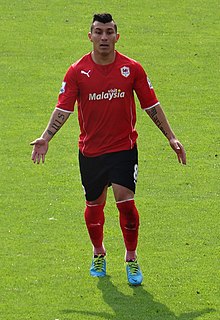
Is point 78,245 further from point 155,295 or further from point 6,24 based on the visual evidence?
point 6,24

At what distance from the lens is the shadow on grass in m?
10.6

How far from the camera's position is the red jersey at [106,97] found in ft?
36.9

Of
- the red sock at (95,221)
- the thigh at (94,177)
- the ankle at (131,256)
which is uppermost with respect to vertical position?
the thigh at (94,177)

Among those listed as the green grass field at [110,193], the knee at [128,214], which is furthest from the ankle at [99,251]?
the knee at [128,214]

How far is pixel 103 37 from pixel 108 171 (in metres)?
1.29

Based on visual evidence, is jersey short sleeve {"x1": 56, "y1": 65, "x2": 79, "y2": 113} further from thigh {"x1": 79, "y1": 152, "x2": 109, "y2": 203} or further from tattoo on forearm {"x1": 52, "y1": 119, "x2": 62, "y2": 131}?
thigh {"x1": 79, "y1": 152, "x2": 109, "y2": 203}

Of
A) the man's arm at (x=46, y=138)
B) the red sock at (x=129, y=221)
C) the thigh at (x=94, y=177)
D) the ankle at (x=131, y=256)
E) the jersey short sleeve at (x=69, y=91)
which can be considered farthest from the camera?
the ankle at (x=131, y=256)

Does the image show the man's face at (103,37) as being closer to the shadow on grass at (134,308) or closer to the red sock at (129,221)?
the red sock at (129,221)

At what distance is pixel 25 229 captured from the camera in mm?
13195

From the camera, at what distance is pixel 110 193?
48.4 ft

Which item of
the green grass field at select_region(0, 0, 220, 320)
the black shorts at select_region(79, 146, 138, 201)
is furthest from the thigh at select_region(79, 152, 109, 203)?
the green grass field at select_region(0, 0, 220, 320)

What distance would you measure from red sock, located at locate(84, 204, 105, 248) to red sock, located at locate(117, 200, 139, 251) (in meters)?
0.28

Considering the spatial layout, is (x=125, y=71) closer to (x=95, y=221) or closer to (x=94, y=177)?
(x=94, y=177)

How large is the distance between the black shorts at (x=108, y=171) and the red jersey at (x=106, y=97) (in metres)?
0.08
